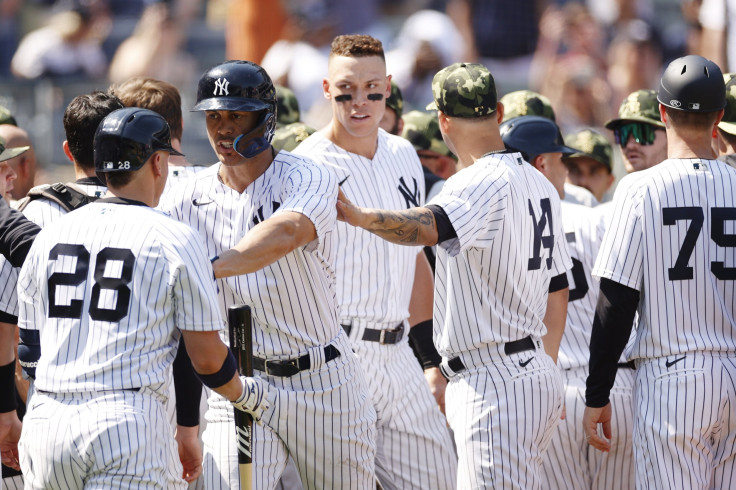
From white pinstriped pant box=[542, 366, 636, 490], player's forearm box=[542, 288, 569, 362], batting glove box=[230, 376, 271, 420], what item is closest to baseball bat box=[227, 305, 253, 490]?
batting glove box=[230, 376, 271, 420]

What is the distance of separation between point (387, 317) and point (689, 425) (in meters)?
1.82

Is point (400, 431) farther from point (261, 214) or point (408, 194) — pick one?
point (261, 214)

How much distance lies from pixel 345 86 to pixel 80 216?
228 centimetres

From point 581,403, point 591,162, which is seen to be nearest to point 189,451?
point 581,403

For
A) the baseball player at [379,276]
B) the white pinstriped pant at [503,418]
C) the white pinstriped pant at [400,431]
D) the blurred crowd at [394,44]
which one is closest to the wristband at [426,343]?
the baseball player at [379,276]

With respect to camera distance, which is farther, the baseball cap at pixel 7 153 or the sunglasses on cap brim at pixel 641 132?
the sunglasses on cap brim at pixel 641 132

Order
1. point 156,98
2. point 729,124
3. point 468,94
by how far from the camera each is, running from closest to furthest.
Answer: point 468,94 < point 729,124 < point 156,98

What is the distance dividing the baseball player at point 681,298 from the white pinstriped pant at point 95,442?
2.05m

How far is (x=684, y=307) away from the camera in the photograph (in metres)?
4.63

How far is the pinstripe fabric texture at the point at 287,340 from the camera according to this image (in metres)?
4.55

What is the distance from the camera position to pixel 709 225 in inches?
182

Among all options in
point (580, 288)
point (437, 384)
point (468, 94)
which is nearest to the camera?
point (468, 94)

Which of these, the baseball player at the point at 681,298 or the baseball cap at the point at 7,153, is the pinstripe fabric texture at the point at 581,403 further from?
the baseball cap at the point at 7,153

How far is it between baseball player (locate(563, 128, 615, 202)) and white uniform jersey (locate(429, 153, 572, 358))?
2.32m
